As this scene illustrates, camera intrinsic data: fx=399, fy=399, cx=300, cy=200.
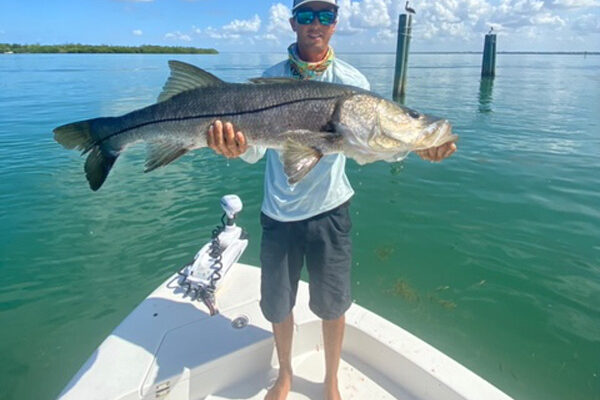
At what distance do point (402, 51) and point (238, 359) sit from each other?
2260 cm

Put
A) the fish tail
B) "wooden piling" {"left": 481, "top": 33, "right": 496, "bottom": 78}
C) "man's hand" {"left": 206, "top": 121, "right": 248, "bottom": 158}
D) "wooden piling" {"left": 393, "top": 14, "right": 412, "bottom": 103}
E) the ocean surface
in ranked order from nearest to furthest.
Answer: "man's hand" {"left": 206, "top": 121, "right": 248, "bottom": 158} → the fish tail → the ocean surface → "wooden piling" {"left": 393, "top": 14, "right": 412, "bottom": 103} → "wooden piling" {"left": 481, "top": 33, "right": 496, "bottom": 78}

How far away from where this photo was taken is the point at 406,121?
114 inches

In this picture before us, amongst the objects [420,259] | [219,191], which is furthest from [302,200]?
[219,191]

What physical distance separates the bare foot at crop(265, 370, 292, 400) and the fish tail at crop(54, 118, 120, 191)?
2.21 metres

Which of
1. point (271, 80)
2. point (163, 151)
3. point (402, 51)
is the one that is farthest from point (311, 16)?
point (402, 51)

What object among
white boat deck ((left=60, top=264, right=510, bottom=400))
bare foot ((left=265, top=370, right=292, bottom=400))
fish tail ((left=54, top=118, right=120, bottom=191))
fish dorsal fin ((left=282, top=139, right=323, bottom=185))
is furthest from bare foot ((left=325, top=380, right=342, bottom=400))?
fish tail ((left=54, top=118, right=120, bottom=191))

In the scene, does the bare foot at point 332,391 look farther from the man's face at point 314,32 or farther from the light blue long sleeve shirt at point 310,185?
the man's face at point 314,32

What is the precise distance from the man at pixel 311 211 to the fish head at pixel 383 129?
6.3 inches

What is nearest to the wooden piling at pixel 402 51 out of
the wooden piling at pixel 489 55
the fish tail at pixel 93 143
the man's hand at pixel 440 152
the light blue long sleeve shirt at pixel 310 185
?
the wooden piling at pixel 489 55

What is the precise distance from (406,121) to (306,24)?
1.03 m

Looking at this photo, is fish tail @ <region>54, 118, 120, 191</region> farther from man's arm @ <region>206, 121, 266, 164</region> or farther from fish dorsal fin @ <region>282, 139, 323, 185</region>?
fish dorsal fin @ <region>282, 139, 323, 185</region>

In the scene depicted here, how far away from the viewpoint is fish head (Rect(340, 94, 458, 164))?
111 inches

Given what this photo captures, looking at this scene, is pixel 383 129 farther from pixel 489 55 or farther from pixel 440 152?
pixel 489 55

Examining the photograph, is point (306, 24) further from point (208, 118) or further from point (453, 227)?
point (453, 227)
